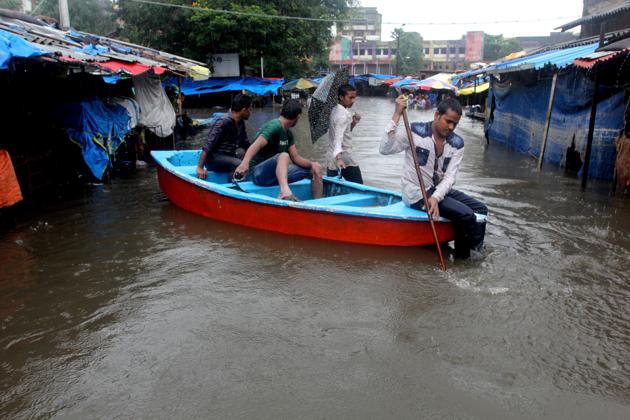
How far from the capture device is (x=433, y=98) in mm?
41781

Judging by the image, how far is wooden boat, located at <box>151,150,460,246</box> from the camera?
218 inches

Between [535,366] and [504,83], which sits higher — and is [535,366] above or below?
below

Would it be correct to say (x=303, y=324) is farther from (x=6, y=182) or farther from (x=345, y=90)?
(x=6, y=182)

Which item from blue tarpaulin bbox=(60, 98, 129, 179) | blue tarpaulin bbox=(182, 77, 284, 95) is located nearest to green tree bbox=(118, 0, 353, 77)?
blue tarpaulin bbox=(182, 77, 284, 95)

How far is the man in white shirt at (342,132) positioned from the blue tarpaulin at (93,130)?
14.5 ft

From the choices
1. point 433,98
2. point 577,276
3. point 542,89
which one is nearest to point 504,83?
point 542,89

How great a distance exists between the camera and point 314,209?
19.0 feet

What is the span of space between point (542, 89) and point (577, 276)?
27.4 feet

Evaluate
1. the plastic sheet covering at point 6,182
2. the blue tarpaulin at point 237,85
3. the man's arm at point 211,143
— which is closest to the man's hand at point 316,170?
the man's arm at point 211,143

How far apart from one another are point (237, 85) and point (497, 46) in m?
50.2

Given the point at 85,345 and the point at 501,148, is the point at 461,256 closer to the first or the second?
the point at 85,345

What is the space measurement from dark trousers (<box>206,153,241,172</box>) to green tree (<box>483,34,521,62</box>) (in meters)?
63.6

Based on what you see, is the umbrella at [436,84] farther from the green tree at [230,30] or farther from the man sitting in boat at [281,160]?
the man sitting in boat at [281,160]

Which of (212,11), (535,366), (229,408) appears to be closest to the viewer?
(229,408)
